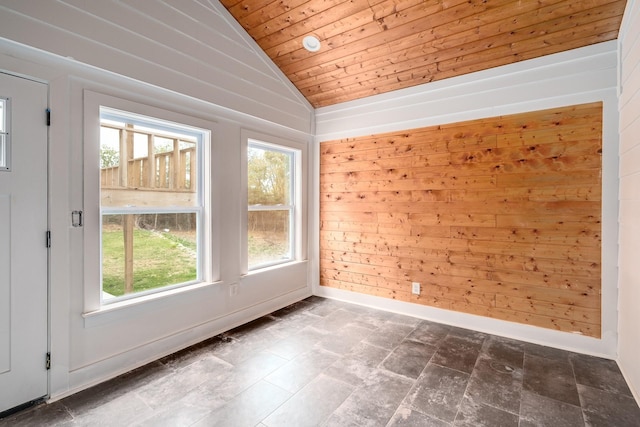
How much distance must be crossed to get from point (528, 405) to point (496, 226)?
1574 mm

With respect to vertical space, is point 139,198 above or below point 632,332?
above

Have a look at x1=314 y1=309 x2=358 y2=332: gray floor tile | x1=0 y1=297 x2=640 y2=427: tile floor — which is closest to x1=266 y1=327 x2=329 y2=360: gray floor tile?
x1=0 y1=297 x2=640 y2=427: tile floor

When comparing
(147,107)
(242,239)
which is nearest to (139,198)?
(147,107)

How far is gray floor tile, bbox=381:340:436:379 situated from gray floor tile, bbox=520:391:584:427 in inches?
26.5

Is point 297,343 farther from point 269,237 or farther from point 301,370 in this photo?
point 269,237

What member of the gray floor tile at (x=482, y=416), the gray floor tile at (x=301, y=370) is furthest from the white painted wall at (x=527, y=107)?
the gray floor tile at (x=301, y=370)

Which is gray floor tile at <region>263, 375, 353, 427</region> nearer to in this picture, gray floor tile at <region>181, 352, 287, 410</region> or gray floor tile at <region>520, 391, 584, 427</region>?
gray floor tile at <region>181, 352, 287, 410</region>

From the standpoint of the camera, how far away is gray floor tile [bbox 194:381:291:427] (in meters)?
1.76

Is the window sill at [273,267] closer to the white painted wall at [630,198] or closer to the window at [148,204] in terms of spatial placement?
the window at [148,204]

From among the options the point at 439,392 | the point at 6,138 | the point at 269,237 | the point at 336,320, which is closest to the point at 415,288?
the point at 336,320

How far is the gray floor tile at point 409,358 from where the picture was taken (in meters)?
2.35

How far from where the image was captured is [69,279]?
205 centimetres

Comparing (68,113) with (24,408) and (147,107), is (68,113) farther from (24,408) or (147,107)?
(24,408)

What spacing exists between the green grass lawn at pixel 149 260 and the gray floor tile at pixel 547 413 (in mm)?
2773
